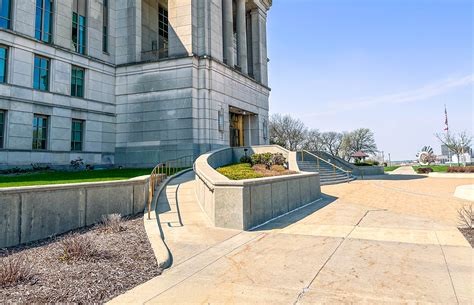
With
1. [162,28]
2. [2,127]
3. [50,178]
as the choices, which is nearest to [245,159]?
[50,178]

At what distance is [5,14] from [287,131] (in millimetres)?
57614

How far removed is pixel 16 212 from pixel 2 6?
62.6 feet

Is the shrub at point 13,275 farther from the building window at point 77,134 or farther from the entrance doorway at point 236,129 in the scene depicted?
the entrance doorway at point 236,129

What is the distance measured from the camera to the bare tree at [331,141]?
87.2m

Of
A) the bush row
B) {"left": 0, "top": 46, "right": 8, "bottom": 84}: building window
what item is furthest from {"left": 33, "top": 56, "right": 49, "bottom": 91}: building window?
the bush row

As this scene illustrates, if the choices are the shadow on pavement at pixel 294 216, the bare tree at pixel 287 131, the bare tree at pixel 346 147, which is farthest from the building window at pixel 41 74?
the bare tree at pixel 346 147

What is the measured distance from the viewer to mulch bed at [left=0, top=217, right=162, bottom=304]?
15.0ft

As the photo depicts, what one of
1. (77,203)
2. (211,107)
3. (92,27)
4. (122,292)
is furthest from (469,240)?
(92,27)

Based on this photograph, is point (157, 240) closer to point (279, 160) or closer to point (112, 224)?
point (112, 224)

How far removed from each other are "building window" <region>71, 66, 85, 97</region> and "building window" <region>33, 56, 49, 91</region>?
1.96m

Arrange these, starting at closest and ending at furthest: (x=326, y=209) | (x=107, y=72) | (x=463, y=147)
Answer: (x=326, y=209), (x=107, y=72), (x=463, y=147)

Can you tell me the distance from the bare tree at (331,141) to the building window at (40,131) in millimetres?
74757

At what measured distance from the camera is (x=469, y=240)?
23.2 ft

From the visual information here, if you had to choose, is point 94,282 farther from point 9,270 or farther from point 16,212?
point 16,212
